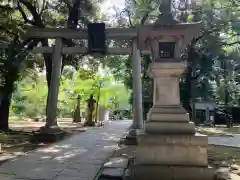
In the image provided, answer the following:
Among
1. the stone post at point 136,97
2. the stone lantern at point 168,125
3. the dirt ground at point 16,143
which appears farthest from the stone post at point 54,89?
the stone lantern at point 168,125

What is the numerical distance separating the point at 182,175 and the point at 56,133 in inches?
275

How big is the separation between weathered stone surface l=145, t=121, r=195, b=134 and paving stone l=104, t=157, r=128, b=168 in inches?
43.7

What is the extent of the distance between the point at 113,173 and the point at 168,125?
1338 millimetres

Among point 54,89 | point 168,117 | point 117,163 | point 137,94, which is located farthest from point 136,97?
point 168,117

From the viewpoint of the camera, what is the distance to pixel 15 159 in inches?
268

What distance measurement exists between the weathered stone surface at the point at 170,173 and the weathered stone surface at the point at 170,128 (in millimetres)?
649

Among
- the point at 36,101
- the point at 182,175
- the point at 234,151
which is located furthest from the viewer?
the point at 36,101

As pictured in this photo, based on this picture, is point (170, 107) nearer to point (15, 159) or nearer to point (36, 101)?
point (15, 159)

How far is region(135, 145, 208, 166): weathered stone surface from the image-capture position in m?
5.14

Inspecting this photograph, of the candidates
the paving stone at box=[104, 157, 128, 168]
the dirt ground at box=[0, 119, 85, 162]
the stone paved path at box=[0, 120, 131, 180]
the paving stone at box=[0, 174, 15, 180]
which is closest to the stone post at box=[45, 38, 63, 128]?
the dirt ground at box=[0, 119, 85, 162]

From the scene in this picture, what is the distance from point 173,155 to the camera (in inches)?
204

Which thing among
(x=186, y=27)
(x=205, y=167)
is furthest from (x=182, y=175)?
(x=186, y=27)

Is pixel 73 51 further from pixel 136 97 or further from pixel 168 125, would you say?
pixel 168 125

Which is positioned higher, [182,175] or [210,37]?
[210,37]
